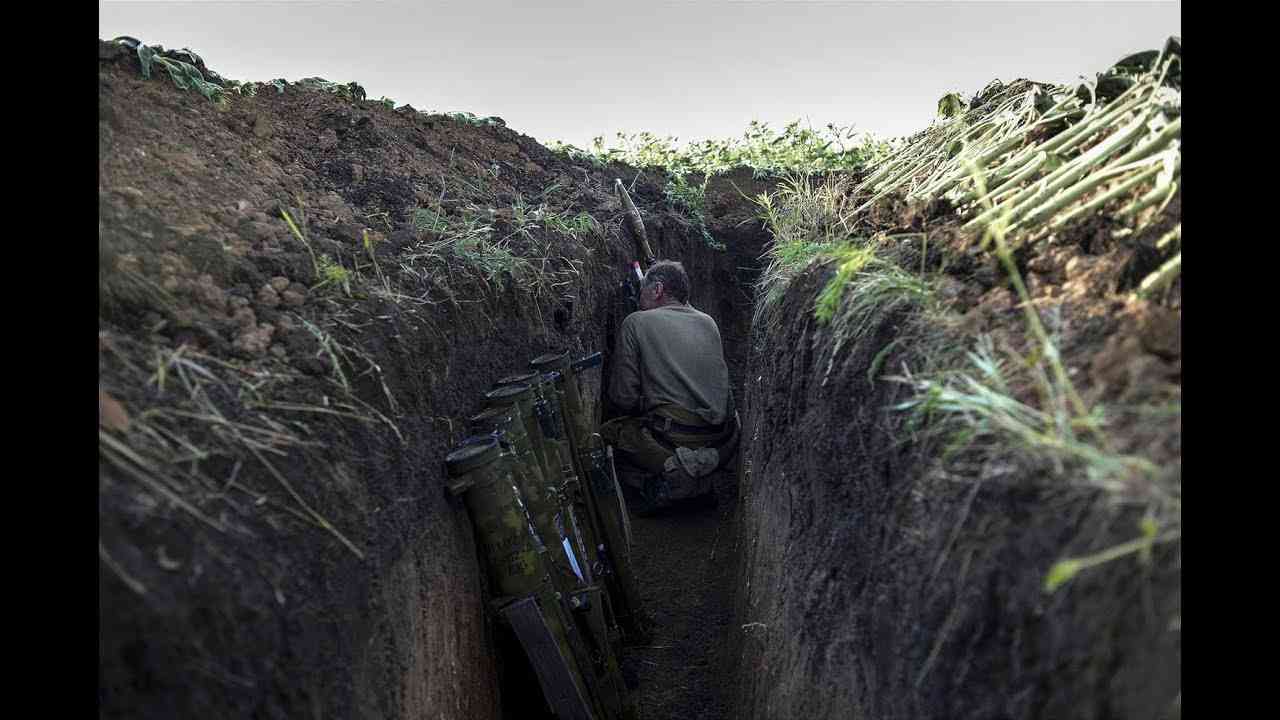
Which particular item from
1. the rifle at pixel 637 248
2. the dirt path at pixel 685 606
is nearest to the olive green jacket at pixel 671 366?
the rifle at pixel 637 248

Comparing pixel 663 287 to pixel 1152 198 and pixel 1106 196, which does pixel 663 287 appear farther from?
pixel 1152 198

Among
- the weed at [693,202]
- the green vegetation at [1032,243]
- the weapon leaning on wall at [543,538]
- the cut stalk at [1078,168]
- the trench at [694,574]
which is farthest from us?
the weed at [693,202]

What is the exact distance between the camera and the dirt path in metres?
3.95

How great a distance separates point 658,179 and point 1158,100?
694 centimetres

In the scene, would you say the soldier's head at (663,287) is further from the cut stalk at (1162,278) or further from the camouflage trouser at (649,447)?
the cut stalk at (1162,278)

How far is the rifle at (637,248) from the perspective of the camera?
657 centimetres

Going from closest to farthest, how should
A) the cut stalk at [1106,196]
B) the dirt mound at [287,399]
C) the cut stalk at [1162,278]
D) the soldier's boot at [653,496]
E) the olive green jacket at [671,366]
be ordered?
the dirt mound at [287,399]
the cut stalk at [1162,278]
the cut stalk at [1106,196]
the olive green jacket at [671,366]
the soldier's boot at [653,496]

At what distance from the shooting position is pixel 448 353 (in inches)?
131

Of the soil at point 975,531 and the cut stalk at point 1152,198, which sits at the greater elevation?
the cut stalk at point 1152,198

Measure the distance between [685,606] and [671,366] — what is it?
172 centimetres

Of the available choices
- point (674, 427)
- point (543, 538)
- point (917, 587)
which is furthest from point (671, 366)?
point (917, 587)

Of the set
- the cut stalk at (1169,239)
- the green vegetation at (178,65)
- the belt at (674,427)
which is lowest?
the belt at (674,427)

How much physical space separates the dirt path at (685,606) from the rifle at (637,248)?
1561mm
